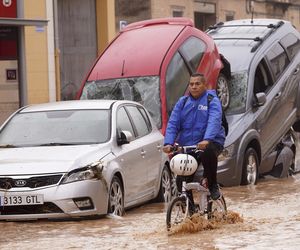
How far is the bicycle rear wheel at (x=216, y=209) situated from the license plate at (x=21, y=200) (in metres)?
1.97

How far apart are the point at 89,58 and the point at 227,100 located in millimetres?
11277

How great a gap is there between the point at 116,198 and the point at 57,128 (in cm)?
133

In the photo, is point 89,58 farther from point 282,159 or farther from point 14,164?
point 14,164

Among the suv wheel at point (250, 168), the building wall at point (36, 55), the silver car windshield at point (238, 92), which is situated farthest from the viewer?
the building wall at point (36, 55)

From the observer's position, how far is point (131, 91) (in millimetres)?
16016

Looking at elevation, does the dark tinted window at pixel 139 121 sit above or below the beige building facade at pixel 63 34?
below

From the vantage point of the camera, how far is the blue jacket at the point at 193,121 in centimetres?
1014

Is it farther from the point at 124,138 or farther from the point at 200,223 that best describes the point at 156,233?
the point at 124,138

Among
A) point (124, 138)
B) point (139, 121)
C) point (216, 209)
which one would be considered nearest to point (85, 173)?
point (124, 138)

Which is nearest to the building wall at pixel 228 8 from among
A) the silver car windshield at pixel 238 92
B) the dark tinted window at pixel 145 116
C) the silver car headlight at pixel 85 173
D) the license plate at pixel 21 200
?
the silver car windshield at pixel 238 92

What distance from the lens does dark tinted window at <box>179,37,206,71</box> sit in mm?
16766

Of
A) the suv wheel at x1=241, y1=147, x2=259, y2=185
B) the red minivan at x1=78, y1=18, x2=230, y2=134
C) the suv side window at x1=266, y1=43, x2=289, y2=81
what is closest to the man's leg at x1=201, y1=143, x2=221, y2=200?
the red minivan at x1=78, y1=18, x2=230, y2=134

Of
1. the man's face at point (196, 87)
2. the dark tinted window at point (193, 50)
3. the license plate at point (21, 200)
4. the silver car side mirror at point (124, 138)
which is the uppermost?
the dark tinted window at point (193, 50)

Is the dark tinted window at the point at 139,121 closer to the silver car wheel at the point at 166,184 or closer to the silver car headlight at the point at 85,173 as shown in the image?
the silver car wheel at the point at 166,184
